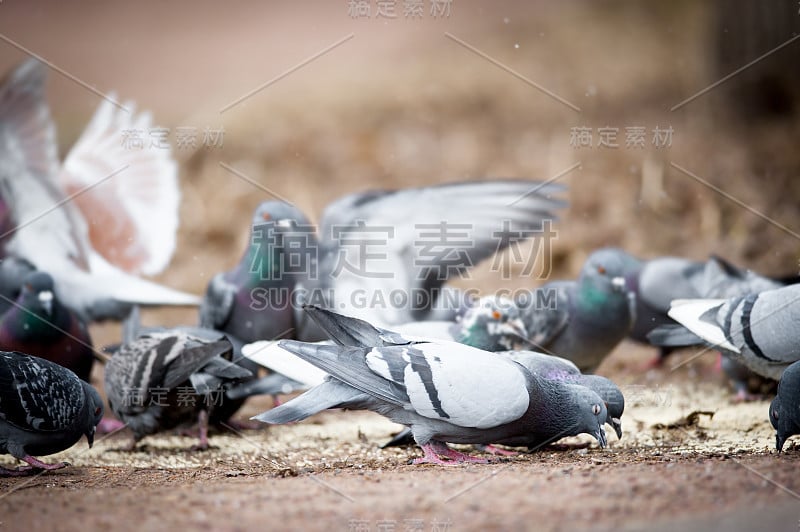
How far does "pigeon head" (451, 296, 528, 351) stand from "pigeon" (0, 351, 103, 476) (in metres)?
2.11

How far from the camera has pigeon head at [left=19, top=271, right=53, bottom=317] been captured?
5.07 meters

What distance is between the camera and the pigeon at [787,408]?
3.78 m

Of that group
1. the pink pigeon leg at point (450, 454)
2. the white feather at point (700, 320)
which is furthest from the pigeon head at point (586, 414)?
the white feather at point (700, 320)

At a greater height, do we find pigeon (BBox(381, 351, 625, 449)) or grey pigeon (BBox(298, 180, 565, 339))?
grey pigeon (BBox(298, 180, 565, 339))

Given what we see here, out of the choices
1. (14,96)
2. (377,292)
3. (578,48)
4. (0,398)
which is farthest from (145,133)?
(578,48)

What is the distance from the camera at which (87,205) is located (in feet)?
21.3

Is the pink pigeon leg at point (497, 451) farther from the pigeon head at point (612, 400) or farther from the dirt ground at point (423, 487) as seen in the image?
the pigeon head at point (612, 400)

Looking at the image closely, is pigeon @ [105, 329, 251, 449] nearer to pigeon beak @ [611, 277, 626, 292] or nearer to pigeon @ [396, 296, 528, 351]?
pigeon @ [396, 296, 528, 351]

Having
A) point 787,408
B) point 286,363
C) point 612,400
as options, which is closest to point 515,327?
point 612,400

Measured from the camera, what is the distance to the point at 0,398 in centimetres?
377

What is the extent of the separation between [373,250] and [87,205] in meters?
2.50

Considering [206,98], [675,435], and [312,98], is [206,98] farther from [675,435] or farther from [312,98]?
[675,435]

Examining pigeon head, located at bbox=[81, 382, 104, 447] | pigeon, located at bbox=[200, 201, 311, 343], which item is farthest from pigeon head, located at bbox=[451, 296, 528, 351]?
pigeon head, located at bbox=[81, 382, 104, 447]

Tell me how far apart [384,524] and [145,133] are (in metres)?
4.97
